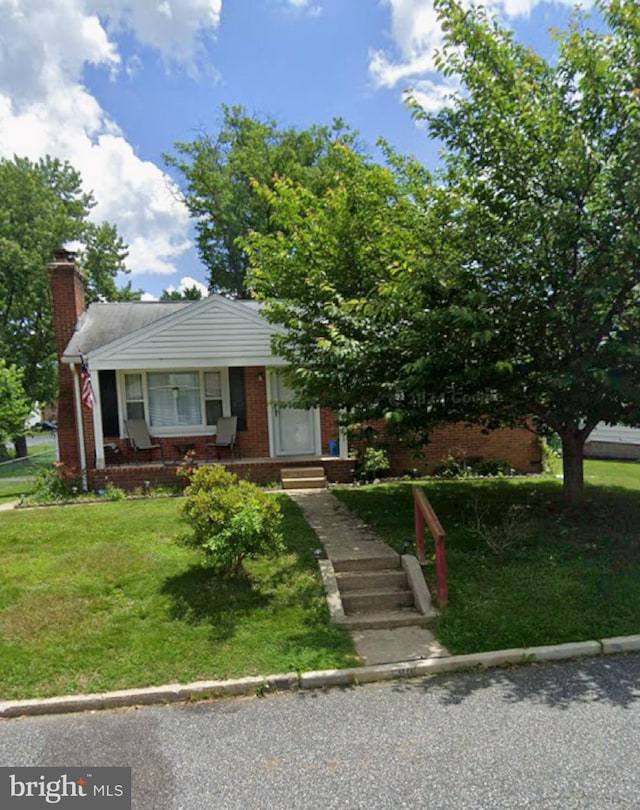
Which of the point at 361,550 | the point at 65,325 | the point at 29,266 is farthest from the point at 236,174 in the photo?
the point at 361,550

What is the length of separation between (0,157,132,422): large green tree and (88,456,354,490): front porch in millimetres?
16711

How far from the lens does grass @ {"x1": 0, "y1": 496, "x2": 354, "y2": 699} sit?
396 cm

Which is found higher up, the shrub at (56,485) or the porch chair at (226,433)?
the porch chair at (226,433)

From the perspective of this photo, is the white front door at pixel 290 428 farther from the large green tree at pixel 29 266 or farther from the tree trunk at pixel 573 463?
the large green tree at pixel 29 266

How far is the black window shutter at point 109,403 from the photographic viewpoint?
36.8 ft

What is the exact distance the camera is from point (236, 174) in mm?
28156

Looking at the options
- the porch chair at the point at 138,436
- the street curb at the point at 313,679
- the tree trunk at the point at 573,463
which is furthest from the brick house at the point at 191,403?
the street curb at the point at 313,679

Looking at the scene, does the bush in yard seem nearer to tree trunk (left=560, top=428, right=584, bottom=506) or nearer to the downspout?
tree trunk (left=560, top=428, right=584, bottom=506)

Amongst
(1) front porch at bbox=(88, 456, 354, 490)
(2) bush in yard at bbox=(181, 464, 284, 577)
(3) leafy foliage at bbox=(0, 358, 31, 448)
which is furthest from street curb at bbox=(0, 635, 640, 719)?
(3) leafy foliage at bbox=(0, 358, 31, 448)

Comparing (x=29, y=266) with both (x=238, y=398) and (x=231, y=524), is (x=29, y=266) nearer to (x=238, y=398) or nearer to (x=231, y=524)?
(x=238, y=398)

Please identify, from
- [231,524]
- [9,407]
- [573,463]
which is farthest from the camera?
[9,407]

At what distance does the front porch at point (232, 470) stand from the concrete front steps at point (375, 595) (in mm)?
4686

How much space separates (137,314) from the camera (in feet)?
44.5

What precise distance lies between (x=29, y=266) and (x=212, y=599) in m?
25.3
